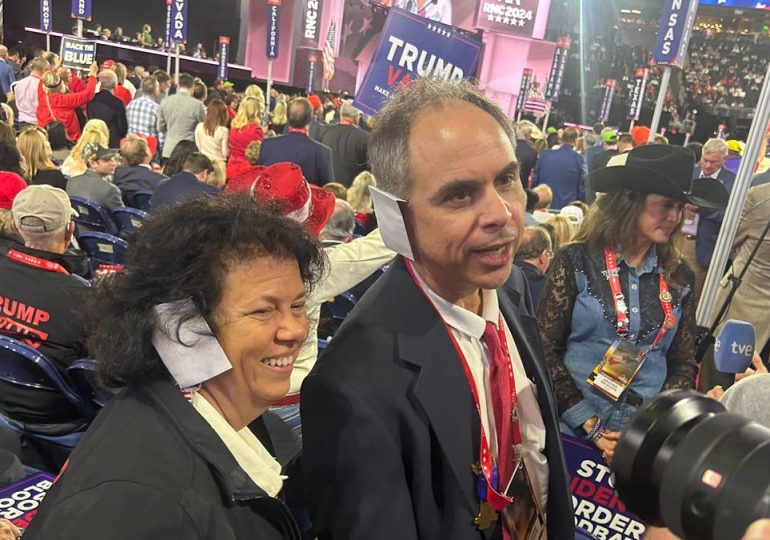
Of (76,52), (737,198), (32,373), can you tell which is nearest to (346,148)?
(737,198)

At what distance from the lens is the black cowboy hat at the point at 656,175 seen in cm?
224

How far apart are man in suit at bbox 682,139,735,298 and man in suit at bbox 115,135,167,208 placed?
458 cm

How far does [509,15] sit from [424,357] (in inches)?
819

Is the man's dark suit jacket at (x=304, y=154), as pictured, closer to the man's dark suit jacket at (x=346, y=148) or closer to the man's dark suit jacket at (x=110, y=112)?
the man's dark suit jacket at (x=346, y=148)

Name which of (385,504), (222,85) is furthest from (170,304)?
(222,85)

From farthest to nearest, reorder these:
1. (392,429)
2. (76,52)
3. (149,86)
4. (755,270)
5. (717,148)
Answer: (76,52) → (149,86) → (717,148) → (755,270) → (392,429)

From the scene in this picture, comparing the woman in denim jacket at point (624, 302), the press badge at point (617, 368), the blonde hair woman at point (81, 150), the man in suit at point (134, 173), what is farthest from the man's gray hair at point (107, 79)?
the press badge at point (617, 368)

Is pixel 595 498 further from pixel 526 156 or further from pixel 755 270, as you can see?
pixel 526 156

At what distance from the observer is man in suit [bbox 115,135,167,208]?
225 inches

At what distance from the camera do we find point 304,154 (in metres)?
5.71

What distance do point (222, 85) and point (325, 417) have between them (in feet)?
45.3

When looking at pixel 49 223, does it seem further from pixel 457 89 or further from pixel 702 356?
pixel 702 356

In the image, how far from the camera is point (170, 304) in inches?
46.6

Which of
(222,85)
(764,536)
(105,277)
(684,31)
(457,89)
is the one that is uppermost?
(684,31)
